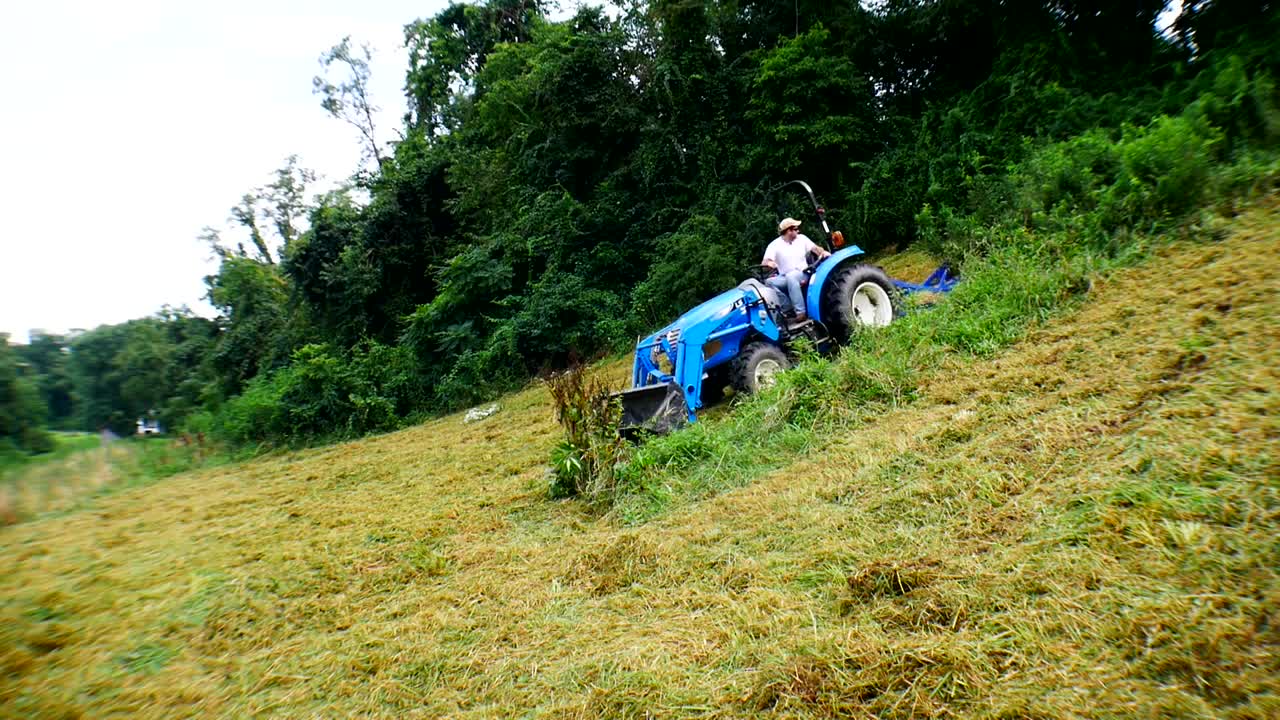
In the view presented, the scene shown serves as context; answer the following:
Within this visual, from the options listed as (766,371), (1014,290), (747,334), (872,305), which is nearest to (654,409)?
(766,371)

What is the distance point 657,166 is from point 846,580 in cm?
1335

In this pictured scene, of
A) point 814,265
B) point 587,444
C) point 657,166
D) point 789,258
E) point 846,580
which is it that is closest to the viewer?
point 846,580

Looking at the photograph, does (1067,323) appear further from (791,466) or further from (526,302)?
(526,302)

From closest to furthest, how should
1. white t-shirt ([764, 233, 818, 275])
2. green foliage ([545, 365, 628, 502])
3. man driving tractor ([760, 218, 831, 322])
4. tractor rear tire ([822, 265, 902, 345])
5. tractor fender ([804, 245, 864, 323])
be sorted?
green foliage ([545, 365, 628, 502])
tractor rear tire ([822, 265, 902, 345])
tractor fender ([804, 245, 864, 323])
man driving tractor ([760, 218, 831, 322])
white t-shirt ([764, 233, 818, 275])

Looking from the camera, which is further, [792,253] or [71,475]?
[792,253]

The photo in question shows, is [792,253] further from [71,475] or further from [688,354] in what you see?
[71,475]

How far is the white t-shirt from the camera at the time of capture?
7293 millimetres

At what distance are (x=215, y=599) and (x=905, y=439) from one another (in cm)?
396

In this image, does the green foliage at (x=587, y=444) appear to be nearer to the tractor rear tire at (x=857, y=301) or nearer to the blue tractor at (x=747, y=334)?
the blue tractor at (x=747, y=334)

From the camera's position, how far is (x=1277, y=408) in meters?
3.03

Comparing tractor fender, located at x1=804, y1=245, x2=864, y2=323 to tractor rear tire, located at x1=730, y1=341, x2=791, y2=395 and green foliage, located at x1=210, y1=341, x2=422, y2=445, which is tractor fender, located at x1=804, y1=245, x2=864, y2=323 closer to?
tractor rear tire, located at x1=730, y1=341, x2=791, y2=395

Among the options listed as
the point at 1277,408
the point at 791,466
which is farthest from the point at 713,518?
the point at 1277,408

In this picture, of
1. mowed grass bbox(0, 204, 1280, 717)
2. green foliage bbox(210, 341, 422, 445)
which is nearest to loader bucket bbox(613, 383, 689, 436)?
mowed grass bbox(0, 204, 1280, 717)

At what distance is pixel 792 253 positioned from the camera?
731 cm
